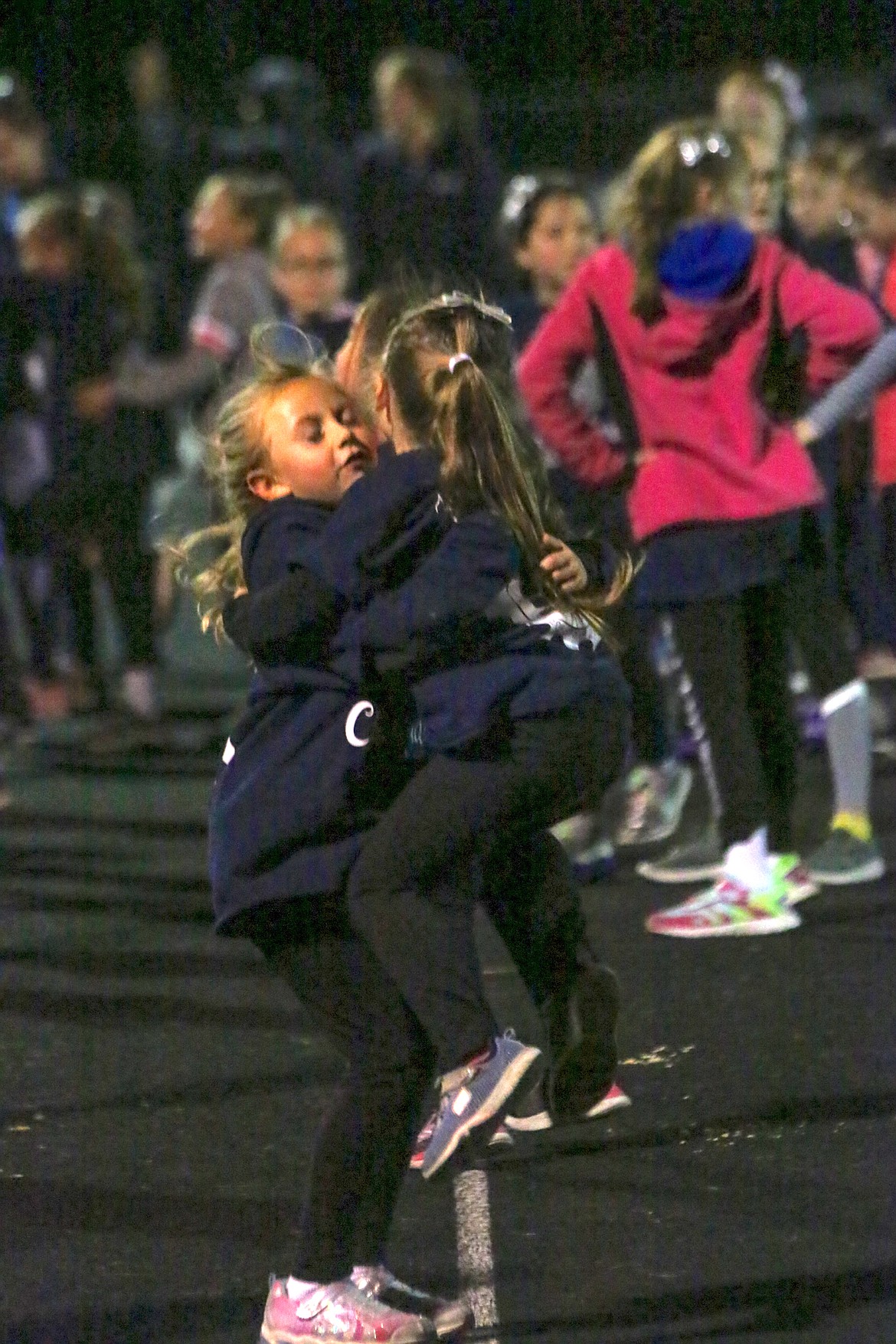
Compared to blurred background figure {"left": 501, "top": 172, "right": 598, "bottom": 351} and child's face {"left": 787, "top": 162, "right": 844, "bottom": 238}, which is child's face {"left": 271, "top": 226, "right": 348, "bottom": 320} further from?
child's face {"left": 787, "top": 162, "right": 844, "bottom": 238}

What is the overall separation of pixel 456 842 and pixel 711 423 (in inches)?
103

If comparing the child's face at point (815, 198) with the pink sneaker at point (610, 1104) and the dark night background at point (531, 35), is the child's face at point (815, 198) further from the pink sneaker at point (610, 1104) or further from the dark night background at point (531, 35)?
the dark night background at point (531, 35)

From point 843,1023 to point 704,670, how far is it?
3.67 ft

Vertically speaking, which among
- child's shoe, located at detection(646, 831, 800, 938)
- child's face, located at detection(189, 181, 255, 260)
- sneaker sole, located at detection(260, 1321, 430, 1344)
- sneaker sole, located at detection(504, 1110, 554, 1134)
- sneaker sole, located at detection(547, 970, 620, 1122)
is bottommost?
child's shoe, located at detection(646, 831, 800, 938)

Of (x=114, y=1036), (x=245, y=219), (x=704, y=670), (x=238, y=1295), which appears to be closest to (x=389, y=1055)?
(x=238, y=1295)

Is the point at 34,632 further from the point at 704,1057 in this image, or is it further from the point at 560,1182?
the point at 560,1182

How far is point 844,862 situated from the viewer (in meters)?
7.07

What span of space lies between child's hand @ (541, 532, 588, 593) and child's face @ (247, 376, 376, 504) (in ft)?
0.98

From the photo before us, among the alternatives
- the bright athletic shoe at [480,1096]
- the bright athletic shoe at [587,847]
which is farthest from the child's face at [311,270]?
the bright athletic shoe at [480,1096]

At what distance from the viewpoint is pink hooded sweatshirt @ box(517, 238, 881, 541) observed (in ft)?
20.9

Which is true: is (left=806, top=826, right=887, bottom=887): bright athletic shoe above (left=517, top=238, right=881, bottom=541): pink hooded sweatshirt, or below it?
below

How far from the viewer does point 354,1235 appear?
388cm

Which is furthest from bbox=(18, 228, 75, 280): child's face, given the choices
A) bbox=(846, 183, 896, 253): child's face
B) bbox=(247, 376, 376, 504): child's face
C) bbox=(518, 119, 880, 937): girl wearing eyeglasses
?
bbox=(247, 376, 376, 504): child's face

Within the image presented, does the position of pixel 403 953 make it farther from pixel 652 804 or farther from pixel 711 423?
pixel 652 804
